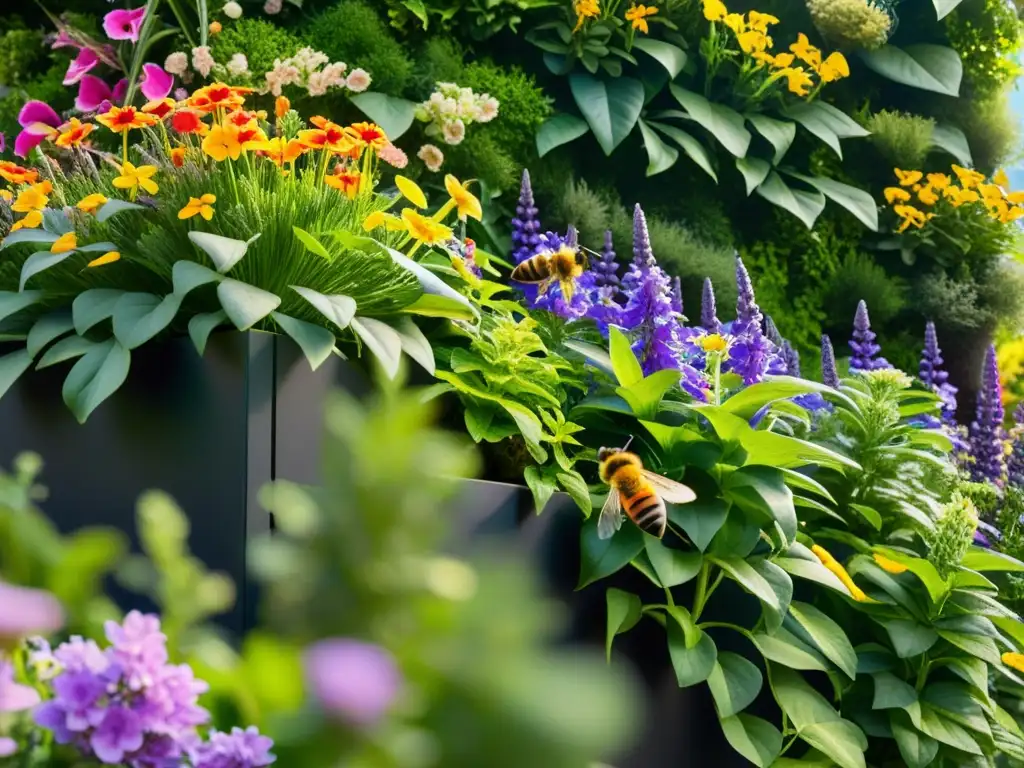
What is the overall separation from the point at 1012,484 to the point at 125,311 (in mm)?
2480

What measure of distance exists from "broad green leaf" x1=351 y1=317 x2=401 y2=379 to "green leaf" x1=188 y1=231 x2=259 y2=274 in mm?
206


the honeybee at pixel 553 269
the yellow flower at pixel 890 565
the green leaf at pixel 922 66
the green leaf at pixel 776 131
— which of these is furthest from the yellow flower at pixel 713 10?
the yellow flower at pixel 890 565

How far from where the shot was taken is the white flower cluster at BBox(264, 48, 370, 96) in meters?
3.18

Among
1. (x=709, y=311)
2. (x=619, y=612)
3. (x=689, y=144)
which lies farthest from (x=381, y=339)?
(x=689, y=144)

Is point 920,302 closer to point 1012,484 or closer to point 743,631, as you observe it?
point 1012,484

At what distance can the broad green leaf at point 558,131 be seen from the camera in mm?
3553

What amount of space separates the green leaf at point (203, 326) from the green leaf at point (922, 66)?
3.58 meters

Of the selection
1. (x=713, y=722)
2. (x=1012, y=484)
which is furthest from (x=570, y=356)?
(x=1012, y=484)

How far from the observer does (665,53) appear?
Answer: 3811 mm

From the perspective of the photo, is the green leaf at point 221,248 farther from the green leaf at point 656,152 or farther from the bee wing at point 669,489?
the green leaf at point 656,152

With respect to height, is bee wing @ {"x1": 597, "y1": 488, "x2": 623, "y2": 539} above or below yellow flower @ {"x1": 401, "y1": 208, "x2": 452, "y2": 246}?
below

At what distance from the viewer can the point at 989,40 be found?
4.46 m

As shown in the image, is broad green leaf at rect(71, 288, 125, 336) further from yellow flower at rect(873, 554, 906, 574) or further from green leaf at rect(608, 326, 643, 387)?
yellow flower at rect(873, 554, 906, 574)

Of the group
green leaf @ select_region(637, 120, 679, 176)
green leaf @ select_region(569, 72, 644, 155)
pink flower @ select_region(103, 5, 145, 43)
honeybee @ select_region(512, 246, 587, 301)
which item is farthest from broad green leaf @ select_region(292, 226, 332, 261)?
green leaf @ select_region(637, 120, 679, 176)
